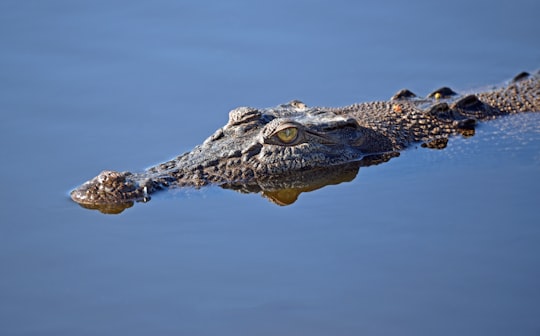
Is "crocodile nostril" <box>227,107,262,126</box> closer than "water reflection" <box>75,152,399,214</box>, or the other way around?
"water reflection" <box>75,152,399,214</box>

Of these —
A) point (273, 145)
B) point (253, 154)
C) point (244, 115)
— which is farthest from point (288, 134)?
point (244, 115)

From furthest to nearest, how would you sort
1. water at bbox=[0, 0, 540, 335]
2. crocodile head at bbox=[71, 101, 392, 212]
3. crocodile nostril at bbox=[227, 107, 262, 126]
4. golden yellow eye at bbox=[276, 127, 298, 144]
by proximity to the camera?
crocodile nostril at bbox=[227, 107, 262, 126], golden yellow eye at bbox=[276, 127, 298, 144], crocodile head at bbox=[71, 101, 392, 212], water at bbox=[0, 0, 540, 335]

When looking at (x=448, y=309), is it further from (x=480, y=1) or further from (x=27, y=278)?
(x=480, y=1)

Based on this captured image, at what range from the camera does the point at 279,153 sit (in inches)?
368

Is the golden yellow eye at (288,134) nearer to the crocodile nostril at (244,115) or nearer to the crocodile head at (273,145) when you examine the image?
the crocodile head at (273,145)

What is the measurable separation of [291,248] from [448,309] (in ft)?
4.96

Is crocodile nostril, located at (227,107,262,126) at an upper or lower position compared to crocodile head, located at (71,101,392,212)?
upper

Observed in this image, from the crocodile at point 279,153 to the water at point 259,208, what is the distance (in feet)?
0.58

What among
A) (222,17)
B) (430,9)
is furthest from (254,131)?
(430,9)

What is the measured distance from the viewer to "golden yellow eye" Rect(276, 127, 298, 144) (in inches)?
365

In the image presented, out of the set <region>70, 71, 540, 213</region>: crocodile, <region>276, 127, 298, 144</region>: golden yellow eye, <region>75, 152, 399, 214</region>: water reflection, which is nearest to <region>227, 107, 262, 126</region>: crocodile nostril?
<region>70, 71, 540, 213</region>: crocodile

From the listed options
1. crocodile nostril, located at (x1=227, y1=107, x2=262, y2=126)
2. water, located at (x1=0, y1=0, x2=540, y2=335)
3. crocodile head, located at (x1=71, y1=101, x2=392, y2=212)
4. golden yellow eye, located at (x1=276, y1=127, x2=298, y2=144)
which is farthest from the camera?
crocodile nostril, located at (x1=227, y1=107, x2=262, y2=126)

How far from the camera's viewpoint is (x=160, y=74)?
12133 millimetres

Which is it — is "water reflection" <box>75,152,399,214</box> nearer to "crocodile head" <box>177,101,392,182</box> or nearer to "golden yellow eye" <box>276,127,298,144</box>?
"crocodile head" <box>177,101,392,182</box>
